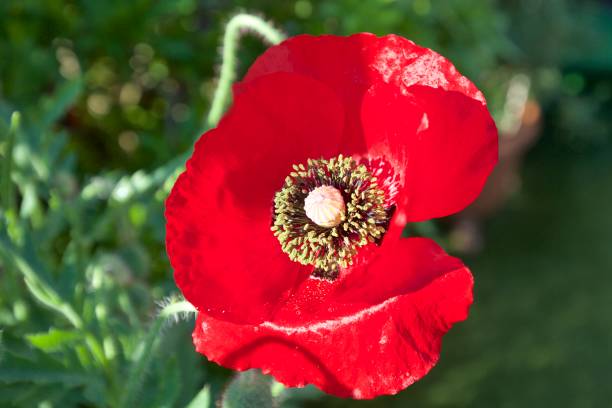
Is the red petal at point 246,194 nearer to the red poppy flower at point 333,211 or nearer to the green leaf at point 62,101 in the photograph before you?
the red poppy flower at point 333,211

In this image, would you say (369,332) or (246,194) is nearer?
(369,332)

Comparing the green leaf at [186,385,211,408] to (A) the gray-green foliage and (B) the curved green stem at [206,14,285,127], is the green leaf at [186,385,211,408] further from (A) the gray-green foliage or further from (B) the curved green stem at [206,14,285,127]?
(B) the curved green stem at [206,14,285,127]

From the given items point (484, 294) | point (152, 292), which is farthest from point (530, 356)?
point (152, 292)

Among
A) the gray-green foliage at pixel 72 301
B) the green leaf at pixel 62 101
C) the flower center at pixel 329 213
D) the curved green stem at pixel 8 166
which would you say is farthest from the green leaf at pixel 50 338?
the green leaf at pixel 62 101

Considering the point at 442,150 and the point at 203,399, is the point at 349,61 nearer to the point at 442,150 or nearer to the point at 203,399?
the point at 442,150

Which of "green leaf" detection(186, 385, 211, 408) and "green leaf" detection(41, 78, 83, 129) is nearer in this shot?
"green leaf" detection(186, 385, 211, 408)

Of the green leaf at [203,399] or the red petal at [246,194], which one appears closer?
the red petal at [246,194]

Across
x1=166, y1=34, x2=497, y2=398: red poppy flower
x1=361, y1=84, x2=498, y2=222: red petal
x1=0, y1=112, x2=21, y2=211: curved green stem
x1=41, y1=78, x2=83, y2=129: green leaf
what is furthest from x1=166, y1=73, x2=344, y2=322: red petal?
x1=41, y1=78, x2=83, y2=129: green leaf

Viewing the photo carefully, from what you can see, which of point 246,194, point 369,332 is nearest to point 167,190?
point 246,194
